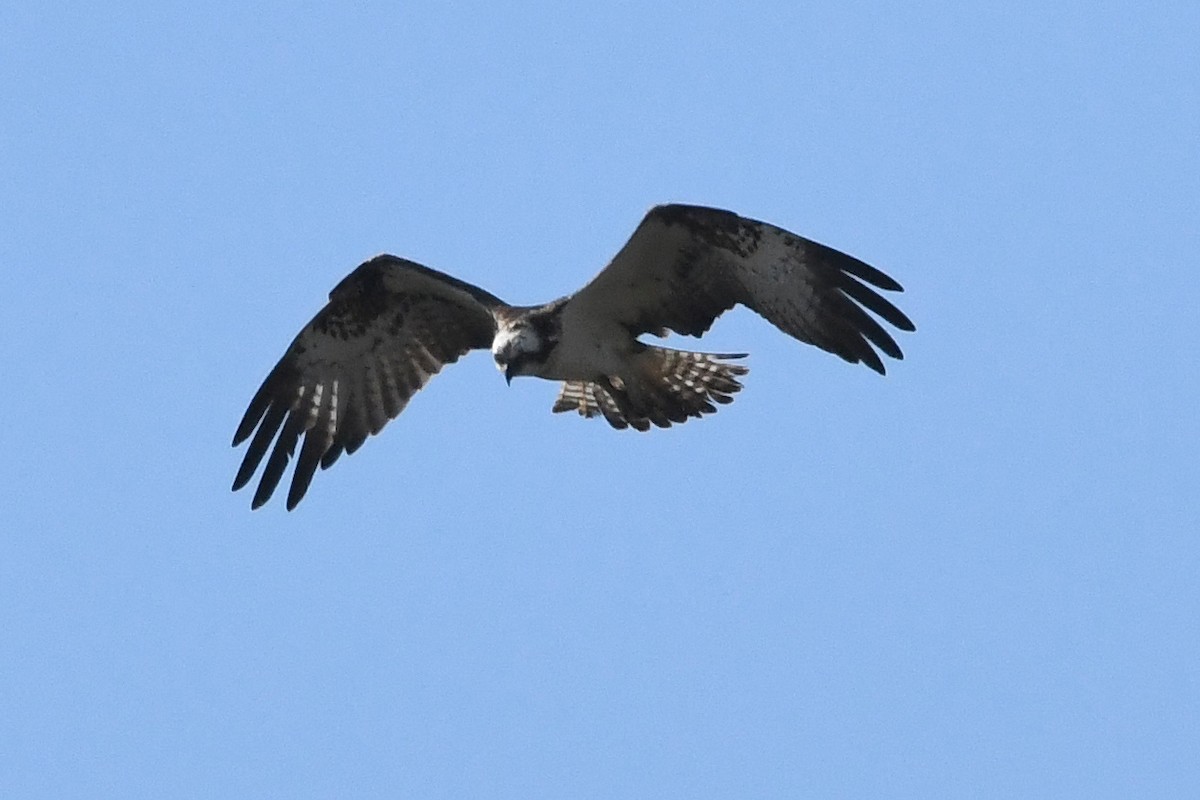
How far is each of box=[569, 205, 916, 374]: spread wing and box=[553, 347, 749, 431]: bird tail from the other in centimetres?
76

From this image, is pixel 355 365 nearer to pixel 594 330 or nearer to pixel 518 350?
pixel 518 350

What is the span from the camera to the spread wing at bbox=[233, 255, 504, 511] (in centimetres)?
1103

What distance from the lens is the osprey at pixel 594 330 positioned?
31.1ft

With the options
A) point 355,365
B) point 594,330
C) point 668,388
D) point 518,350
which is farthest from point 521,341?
point 355,365

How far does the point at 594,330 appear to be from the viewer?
10328 mm

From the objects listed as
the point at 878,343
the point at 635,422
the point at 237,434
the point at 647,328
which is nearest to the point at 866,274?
the point at 878,343

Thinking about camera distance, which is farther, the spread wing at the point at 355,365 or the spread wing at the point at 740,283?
the spread wing at the point at 355,365

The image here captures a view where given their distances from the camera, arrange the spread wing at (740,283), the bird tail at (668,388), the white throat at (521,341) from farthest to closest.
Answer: the bird tail at (668,388) < the white throat at (521,341) < the spread wing at (740,283)

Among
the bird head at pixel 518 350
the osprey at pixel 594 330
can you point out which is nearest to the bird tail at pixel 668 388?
the osprey at pixel 594 330

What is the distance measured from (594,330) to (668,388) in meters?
0.79

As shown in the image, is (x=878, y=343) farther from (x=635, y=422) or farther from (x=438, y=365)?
(x=438, y=365)

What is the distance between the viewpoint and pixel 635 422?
1103 centimetres

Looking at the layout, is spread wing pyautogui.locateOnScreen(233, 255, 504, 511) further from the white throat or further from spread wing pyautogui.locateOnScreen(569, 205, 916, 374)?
spread wing pyautogui.locateOnScreen(569, 205, 916, 374)

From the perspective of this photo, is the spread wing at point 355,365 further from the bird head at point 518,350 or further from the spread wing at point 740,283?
the spread wing at point 740,283
